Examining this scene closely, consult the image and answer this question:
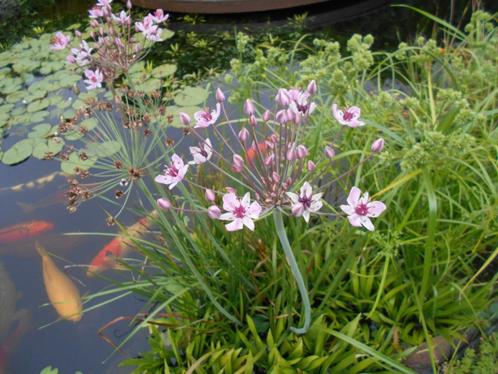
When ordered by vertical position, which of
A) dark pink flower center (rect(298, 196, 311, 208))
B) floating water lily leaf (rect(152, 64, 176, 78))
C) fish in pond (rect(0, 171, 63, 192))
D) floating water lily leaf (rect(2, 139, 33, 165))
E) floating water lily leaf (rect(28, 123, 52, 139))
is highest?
dark pink flower center (rect(298, 196, 311, 208))

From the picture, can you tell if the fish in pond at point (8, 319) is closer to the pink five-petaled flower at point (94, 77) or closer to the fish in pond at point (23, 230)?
the fish in pond at point (23, 230)

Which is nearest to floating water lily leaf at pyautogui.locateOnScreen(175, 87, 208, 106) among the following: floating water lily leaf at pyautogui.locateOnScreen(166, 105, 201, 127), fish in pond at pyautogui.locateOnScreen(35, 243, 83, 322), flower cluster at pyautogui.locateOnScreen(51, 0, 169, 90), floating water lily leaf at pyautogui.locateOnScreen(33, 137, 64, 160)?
floating water lily leaf at pyautogui.locateOnScreen(166, 105, 201, 127)

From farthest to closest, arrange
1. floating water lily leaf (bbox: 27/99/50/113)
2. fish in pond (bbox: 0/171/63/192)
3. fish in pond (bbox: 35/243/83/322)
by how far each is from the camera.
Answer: floating water lily leaf (bbox: 27/99/50/113) < fish in pond (bbox: 0/171/63/192) < fish in pond (bbox: 35/243/83/322)

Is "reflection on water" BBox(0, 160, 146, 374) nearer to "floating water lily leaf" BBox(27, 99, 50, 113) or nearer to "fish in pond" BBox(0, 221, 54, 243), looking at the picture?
"fish in pond" BBox(0, 221, 54, 243)

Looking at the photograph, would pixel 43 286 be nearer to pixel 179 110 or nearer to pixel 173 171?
pixel 179 110

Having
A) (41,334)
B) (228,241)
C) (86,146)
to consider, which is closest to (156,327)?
(228,241)

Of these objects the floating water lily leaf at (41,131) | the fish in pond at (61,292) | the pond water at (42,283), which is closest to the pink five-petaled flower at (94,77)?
the pond water at (42,283)

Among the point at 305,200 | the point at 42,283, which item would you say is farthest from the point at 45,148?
the point at 305,200
